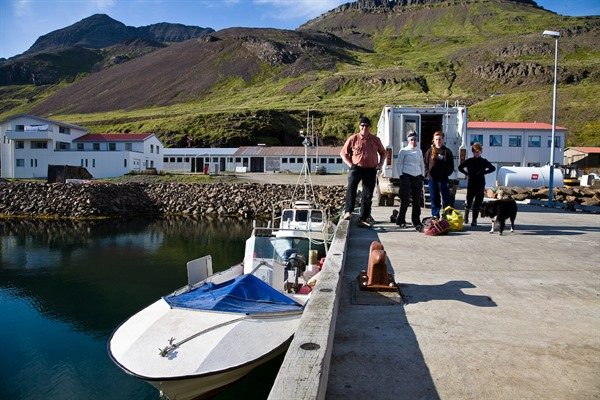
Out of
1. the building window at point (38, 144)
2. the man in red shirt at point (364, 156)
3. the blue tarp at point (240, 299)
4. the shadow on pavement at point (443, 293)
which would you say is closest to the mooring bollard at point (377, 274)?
the shadow on pavement at point (443, 293)

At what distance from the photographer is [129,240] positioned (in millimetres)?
32125

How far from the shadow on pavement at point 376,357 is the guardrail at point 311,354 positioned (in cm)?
19

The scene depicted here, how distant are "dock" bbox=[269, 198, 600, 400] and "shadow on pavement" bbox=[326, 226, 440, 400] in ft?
0.03

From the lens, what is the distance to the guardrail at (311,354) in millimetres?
3139

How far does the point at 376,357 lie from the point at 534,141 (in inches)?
2310

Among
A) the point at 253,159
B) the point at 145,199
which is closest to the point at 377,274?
the point at 145,199

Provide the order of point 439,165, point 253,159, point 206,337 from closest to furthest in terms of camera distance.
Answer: point 206,337 < point 439,165 < point 253,159

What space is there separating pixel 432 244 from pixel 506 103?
4323 inches

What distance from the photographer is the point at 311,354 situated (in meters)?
3.65

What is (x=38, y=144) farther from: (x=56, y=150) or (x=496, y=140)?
(x=496, y=140)

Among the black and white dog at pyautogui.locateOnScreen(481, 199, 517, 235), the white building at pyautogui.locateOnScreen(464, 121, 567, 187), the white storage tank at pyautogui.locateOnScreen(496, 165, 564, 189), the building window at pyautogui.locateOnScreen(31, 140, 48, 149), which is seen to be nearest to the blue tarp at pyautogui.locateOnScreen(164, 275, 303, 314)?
the black and white dog at pyautogui.locateOnScreen(481, 199, 517, 235)

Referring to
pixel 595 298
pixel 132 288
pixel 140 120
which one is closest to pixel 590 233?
pixel 595 298

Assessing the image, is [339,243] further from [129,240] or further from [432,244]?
[129,240]

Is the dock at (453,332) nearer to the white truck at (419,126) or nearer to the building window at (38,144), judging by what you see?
the white truck at (419,126)
